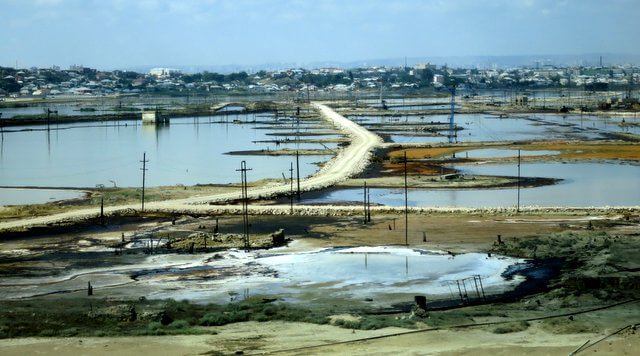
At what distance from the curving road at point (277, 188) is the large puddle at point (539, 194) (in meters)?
2.23

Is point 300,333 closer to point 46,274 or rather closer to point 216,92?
point 46,274

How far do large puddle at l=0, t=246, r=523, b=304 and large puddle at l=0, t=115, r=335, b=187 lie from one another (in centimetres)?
2234

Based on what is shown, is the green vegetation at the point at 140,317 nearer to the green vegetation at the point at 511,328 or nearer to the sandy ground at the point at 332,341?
the sandy ground at the point at 332,341

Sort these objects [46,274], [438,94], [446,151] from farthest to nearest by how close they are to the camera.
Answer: [438,94]
[446,151]
[46,274]

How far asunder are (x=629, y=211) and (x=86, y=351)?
80.1ft

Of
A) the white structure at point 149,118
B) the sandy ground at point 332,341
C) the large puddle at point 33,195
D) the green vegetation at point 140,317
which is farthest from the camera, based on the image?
the white structure at point 149,118

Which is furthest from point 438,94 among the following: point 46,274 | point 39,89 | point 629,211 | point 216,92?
point 46,274

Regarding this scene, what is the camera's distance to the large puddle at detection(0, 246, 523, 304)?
22266mm

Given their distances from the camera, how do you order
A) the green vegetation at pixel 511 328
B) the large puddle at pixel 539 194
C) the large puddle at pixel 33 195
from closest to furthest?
the green vegetation at pixel 511 328
the large puddle at pixel 539 194
the large puddle at pixel 33 195

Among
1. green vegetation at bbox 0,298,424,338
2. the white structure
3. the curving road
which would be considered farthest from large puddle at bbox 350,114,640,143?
green vegetation at bbox 0,298,424,338

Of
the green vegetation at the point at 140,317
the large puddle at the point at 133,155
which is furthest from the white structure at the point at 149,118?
the green vegetation at the point at 140,317

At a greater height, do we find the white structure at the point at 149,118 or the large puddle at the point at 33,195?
the white structure at the point at 149,118

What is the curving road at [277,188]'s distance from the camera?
34125mm

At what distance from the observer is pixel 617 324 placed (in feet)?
58.3
